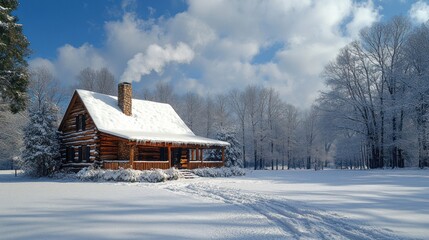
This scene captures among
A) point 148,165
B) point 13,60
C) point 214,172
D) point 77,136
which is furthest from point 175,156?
point 13,60

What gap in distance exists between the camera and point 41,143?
26094 millimetres

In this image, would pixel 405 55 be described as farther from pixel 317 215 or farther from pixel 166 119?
pixel 317 215

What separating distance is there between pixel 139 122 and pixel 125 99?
2.54 m

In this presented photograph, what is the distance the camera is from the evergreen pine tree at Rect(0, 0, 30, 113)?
1517 centimetres

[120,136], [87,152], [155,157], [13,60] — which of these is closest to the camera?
[13,60]

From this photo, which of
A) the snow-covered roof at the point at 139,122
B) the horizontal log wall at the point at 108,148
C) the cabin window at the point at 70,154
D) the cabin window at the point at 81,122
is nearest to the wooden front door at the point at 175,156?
the snow-covered roof at the point at 139,122

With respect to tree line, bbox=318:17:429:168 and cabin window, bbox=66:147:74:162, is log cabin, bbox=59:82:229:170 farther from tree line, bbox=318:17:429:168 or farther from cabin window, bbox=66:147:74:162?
tree line, bbox=318:17:429:168

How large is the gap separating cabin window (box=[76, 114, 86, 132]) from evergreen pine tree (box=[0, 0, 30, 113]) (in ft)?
33.4

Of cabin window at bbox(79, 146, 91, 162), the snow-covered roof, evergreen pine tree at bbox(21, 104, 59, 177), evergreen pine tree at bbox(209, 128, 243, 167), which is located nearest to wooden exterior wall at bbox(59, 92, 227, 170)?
cabin window at bbox(79, 146, 91, 162)

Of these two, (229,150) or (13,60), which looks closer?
(13,60)

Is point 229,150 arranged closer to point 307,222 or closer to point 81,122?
point 81,122

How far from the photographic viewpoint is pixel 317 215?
814 cm

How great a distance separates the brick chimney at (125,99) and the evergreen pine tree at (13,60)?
1156 centimetres

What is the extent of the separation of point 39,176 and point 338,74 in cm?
3315
